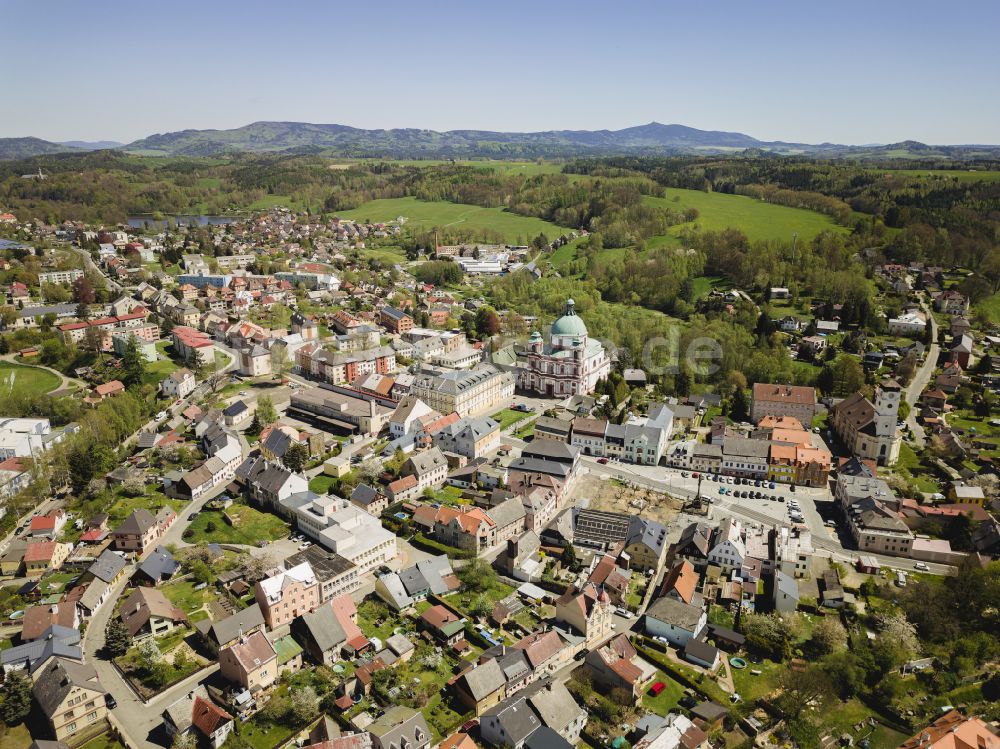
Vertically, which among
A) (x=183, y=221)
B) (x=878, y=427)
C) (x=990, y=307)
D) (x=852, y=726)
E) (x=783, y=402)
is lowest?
(x=852, y=726)

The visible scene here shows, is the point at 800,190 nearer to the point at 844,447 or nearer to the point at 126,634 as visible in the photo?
the point at 844,447

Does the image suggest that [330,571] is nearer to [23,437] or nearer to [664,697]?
[664,697]

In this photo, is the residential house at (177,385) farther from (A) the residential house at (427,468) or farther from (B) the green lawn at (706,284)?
(B) the green lawn at (706,284)

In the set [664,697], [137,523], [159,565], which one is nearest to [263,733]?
[159,565]

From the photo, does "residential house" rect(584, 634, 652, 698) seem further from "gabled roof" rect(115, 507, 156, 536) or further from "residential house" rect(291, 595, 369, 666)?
"gabled roof" rect(115, 507, 156, 536)

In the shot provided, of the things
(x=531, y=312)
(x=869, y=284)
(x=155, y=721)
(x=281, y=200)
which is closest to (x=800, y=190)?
(x=869, y=284)

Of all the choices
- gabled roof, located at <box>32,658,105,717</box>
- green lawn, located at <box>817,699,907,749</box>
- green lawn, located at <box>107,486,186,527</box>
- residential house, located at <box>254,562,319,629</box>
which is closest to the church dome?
green lawn, located at <box>107,486,186,527</box>
